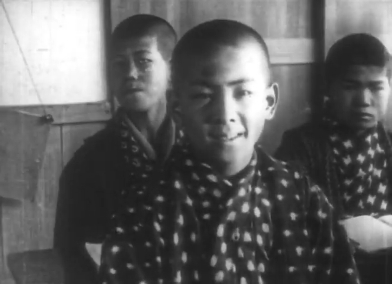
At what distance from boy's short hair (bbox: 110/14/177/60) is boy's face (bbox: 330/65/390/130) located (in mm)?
307

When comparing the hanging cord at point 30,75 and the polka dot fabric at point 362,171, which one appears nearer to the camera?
the hanging cord at point 30,75

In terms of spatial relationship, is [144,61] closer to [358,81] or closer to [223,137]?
[223,137]

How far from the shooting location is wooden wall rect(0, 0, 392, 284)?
2.98 ft

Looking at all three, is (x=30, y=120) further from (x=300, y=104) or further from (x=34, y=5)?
(x=300, y=104)

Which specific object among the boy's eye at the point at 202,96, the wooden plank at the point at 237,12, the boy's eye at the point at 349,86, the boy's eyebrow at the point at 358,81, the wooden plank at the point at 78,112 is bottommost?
the wooden plank at the point at 78,112

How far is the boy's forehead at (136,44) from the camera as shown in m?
0.91

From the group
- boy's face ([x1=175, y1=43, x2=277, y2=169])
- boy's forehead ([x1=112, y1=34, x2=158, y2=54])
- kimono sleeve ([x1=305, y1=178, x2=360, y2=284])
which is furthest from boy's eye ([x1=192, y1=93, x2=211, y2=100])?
kimono sleeve ([x1=305, y1=178, x2=360, y2=284])

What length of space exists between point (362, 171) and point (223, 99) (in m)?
0.31

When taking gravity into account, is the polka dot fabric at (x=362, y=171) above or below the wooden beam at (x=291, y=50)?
below

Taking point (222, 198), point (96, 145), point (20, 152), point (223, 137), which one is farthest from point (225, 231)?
point (20, 152)

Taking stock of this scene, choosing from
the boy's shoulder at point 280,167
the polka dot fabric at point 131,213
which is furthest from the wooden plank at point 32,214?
the boy's shoulder at point 280,167

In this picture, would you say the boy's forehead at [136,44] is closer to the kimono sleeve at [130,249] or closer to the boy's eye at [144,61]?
the boy's eye at [144,61]

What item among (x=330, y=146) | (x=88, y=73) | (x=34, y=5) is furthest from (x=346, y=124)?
(x=34, y=5)

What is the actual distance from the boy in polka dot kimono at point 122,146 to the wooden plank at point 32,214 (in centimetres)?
2
